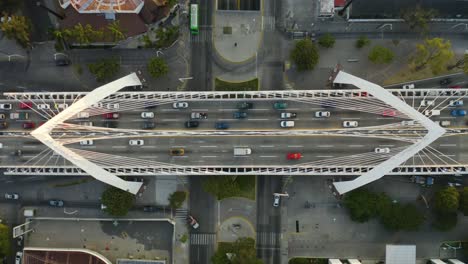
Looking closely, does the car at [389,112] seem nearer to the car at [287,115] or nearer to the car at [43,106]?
the car at [287,115]

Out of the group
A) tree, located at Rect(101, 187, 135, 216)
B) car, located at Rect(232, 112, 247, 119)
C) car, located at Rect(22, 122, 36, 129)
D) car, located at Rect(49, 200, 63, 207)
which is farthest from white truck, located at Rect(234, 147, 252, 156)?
car, located at Rect(49, 200, 63, 207)

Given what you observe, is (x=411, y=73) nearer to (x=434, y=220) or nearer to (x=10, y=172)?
(x=434, y=220)

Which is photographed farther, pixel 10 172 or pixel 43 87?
pixel 43 87

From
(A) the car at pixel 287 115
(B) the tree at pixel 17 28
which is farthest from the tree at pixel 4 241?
(A) the car at pixel 287 115

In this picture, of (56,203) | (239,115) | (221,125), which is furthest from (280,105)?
(56,203)

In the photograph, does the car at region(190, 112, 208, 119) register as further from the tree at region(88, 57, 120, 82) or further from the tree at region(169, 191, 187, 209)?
the tree at region(88, 57, 120, 82)

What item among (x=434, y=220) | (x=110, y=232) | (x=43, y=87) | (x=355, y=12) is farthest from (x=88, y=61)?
(x=434, y=220)
